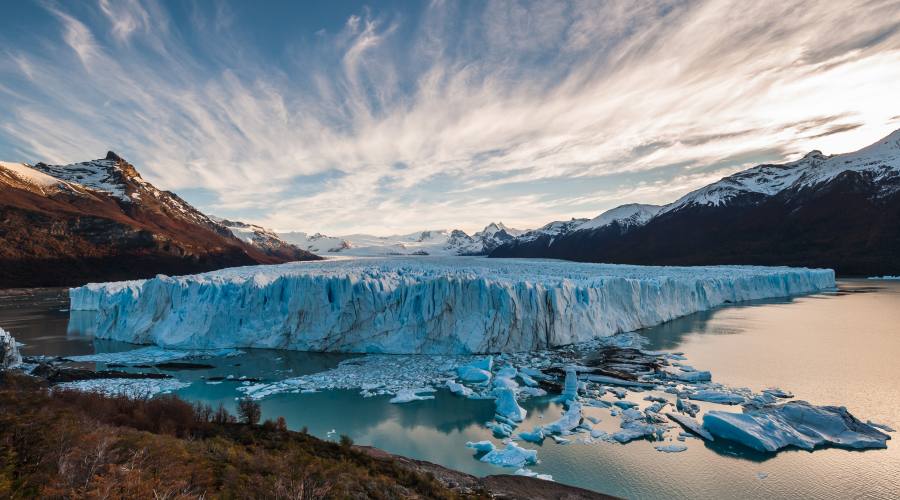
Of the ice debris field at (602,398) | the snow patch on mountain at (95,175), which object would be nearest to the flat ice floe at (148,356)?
the ice debris field at (602,398)

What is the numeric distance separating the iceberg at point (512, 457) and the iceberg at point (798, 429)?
162 inches

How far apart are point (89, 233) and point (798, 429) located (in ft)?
228

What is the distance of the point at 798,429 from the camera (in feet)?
28.7

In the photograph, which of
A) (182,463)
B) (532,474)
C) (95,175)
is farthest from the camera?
(95,175)

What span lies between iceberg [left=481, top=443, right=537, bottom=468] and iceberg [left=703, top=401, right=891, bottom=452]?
13.5 feet

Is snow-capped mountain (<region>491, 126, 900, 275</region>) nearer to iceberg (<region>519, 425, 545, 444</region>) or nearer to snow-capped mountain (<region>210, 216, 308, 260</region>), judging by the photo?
iceberg (<region>519, 425, 545, 444</region>)

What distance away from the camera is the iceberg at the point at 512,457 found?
25.4 ft

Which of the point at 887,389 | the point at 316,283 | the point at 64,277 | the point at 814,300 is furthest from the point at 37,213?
the point at 814,300

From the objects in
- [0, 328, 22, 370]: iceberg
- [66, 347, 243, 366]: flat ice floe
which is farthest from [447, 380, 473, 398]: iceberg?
[0, 328, 22, 370]: iceberg

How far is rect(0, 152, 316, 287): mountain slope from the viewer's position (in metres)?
45.5

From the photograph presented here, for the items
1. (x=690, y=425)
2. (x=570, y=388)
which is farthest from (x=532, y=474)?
(x=570, y=388)

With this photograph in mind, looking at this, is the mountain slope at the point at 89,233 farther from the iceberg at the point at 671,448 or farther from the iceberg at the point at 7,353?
the iceberg at the point at 671,448

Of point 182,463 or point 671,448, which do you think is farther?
point 671,448

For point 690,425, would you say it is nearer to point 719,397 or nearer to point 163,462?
point 719,397
